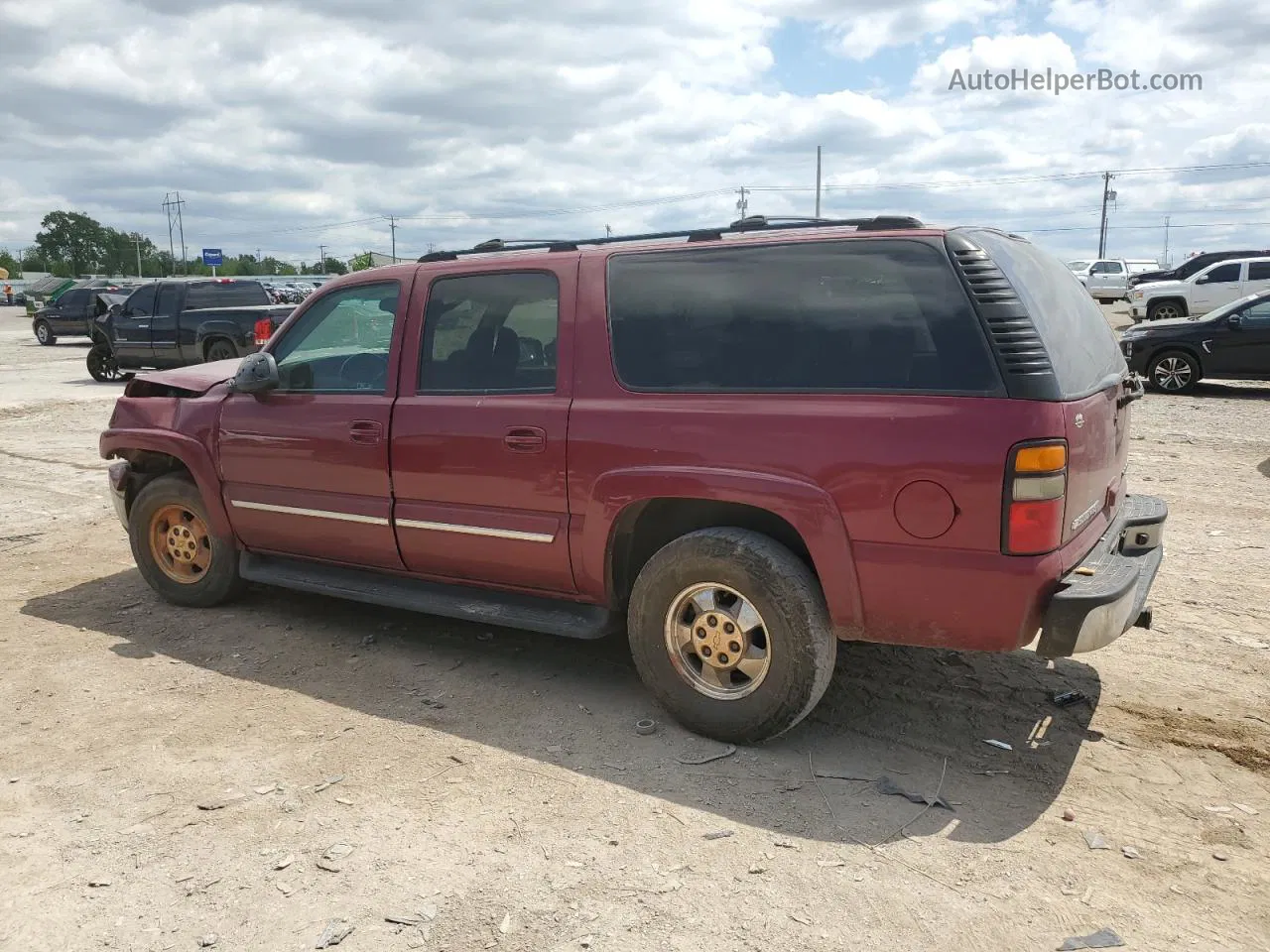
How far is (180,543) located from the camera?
565cm

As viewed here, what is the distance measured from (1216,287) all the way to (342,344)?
23.1 m

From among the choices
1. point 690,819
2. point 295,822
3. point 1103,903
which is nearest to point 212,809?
point 295,822

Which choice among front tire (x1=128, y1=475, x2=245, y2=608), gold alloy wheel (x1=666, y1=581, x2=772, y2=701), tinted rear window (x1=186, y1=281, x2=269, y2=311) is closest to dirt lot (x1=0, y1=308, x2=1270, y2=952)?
front tire (x1=128, y1=475, x2=245, y2=608)

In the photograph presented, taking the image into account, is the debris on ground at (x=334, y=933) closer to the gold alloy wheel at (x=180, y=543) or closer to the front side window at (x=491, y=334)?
the front side window at (x=491, y=334)

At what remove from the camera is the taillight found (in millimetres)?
3201

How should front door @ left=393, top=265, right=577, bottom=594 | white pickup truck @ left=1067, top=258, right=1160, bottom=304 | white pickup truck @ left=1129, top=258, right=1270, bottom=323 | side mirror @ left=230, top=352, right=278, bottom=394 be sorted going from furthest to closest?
white pickup truck @ left=1067, top=258, right=1160, bottom=304 < white pickup truck @ left=1129, top=258, right=1270, bottom=323 < side mirror @ left=230, top=352, right=278, bottom=394 < front door @ left=393, top=265, right=577, bottom=594

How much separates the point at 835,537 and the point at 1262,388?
14.3 metres

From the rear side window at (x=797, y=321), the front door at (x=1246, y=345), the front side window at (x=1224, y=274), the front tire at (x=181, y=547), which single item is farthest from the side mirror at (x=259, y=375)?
the front side window at (x=1224, y=274)

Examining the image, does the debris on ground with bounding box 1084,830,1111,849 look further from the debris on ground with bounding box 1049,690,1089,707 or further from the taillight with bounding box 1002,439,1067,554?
the debris on ground with bounding box 1049,690,1089,707

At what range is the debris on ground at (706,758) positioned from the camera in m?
3.78

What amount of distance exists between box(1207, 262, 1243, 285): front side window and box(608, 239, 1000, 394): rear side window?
2274 centimetres

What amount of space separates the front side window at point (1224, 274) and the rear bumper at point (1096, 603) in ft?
72.4

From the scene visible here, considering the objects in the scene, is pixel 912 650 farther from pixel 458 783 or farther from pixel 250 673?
pixel 250 673

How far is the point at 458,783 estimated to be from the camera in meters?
3.66
